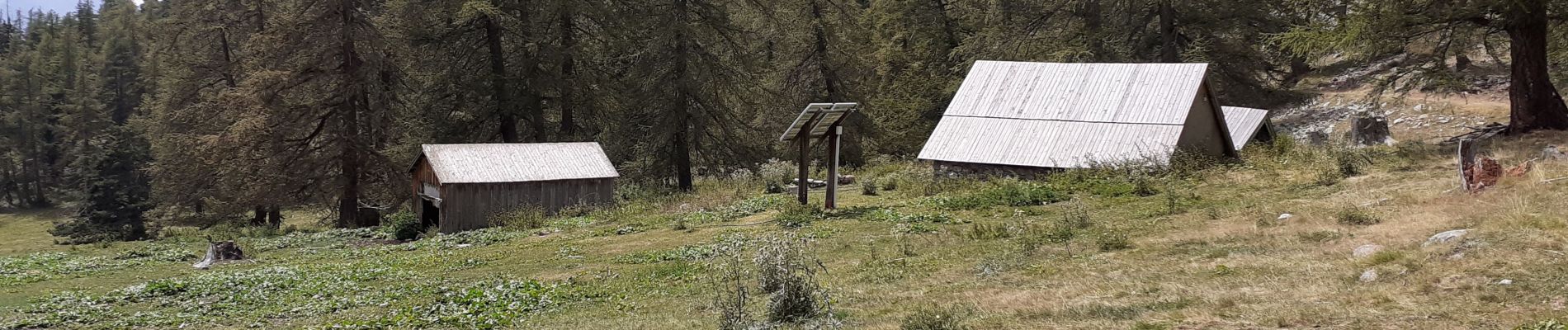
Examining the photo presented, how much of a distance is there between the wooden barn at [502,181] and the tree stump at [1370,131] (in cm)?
2400

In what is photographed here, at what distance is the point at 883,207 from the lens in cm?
2094

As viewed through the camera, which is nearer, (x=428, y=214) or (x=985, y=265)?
(x=985, y=265)

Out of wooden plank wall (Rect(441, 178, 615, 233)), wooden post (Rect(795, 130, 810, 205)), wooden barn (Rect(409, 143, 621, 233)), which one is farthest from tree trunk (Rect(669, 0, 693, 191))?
wooden post (Rect(795, 130, 810, 205))

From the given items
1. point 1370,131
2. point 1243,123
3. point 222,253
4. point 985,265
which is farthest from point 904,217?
point 1370,131

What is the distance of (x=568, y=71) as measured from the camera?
128ft

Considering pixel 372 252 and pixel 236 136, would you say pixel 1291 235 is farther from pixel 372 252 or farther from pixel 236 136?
pixel 236 136

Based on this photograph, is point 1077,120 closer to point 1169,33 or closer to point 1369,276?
point 1169,33

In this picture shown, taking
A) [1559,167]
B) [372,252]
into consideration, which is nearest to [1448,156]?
[1559,167]

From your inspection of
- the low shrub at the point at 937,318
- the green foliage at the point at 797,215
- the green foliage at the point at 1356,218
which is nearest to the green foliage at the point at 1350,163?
the green foliage at the point at 1356,218

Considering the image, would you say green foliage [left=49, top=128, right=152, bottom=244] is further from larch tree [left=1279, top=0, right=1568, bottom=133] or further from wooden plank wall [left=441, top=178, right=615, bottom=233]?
larch tree [left=1279, top=0, right=1568, bottom=133]

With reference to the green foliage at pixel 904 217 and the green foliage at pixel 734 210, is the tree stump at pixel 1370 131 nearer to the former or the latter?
the green foliage at pixel 734 210

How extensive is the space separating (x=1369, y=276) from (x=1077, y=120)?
16661 mm

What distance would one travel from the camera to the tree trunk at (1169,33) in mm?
38281

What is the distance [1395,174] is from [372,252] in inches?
797
